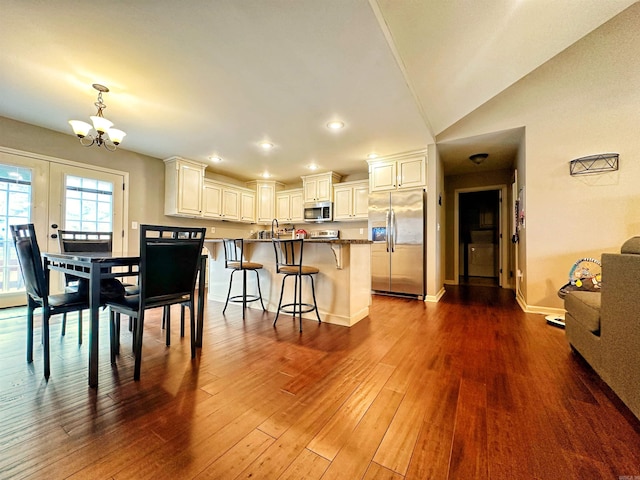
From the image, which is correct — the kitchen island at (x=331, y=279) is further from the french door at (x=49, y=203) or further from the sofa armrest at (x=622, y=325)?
the french door at (x=49, y=203)

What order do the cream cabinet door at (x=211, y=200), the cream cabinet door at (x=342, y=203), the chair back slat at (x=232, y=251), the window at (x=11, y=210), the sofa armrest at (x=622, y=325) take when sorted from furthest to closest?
the cream cabinet door at (x=342, y=203) < the cream cabinet door at (x=211, y=200) < the chair back slat at (x=232, y=251) < the window at (x=11, y=210) < the sofa armrest at (x=622, y=325)

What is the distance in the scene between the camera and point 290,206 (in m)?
6.19

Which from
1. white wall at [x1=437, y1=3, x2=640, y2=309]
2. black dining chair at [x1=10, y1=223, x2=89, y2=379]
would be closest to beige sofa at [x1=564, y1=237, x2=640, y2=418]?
white wall at [x1=437, y1=3, x2=640, y2=309]

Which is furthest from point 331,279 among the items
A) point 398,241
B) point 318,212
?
point 318,212

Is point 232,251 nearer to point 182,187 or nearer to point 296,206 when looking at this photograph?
point 182,187

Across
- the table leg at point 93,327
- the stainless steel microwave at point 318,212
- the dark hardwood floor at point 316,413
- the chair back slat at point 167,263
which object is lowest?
the dark hardwood floor at point 316,413

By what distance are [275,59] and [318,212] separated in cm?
370

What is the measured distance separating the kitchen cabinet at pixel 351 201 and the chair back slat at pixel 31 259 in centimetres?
444

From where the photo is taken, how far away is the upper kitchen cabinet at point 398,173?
13.8ft

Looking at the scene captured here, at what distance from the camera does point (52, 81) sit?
2463mm

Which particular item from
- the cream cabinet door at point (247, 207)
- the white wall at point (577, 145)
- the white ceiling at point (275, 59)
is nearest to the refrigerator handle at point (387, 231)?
the white ceiling at point (275, 59)

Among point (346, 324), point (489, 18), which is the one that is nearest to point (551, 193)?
point (489, 18)

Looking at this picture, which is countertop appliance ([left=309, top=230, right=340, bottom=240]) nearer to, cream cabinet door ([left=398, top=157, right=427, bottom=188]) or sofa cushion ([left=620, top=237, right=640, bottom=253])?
cream cabinet door ([left=398, top=157, right=427, bottom=188])

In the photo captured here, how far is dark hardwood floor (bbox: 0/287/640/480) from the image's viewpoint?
1.02 meters
